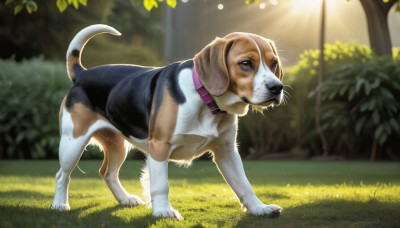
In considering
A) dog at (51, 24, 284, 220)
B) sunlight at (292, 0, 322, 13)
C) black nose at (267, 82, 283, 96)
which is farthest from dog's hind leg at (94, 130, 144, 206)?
sunlight at (292, 0, 322, 13)

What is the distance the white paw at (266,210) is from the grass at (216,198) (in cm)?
6

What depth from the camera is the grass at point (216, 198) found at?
4.74m

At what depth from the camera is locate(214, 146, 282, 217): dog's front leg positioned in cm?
500

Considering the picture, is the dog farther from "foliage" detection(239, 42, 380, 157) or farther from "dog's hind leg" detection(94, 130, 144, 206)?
"foliage" detection(239, 42, 380, 157)

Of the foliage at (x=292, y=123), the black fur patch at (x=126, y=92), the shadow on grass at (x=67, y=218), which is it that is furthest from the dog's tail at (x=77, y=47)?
the foliage at (x=292, y=123)

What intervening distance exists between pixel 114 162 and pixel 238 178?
4.80ft

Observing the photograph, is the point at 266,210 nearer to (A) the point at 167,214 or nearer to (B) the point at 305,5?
(A) the point at 167,214

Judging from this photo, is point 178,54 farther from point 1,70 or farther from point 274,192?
point 274,192

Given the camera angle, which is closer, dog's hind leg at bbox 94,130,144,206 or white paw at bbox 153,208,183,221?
white paw at bbox 153,208,183,221

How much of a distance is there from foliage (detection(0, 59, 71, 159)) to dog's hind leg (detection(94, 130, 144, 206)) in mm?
6298

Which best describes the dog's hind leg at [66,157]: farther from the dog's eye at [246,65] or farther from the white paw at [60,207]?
the dog's eye at [246,65]

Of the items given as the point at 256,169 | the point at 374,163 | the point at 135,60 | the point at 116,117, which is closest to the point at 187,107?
the point at 116,117

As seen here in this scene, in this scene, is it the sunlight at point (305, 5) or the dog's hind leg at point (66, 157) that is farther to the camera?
the sunlight at point (305, 5)

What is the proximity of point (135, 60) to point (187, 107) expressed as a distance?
12.8m
